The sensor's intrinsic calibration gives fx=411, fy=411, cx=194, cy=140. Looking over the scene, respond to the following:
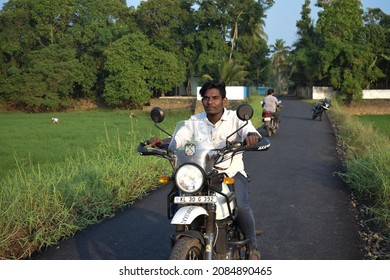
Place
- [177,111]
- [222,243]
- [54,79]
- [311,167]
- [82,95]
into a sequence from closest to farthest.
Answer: [222,243], [311,167], [177,111], [54,79], [82,95]

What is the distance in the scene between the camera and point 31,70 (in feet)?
106

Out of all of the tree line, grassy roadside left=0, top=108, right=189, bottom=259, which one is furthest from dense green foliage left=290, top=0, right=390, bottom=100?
grassy roadside left=0, top=108, right=189, bottom=259

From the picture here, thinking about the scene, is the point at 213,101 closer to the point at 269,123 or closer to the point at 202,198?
the point at 202,198

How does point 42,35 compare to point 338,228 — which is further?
point 42,35

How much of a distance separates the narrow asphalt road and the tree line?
2468 cm

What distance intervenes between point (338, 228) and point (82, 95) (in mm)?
35801

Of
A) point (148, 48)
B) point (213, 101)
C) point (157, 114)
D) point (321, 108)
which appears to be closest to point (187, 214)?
point (157, 114)

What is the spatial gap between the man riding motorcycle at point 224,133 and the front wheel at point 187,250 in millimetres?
525

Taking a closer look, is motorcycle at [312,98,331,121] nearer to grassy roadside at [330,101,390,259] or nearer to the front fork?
grassy roadside at [330,101,390,259]

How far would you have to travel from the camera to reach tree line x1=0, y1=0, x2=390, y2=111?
105 ft

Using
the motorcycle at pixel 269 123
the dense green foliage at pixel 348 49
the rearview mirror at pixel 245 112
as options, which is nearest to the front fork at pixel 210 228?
the rearview mirror at pixel 245 112

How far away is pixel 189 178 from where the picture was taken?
2410mm

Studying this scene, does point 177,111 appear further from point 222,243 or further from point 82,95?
point 222,243
